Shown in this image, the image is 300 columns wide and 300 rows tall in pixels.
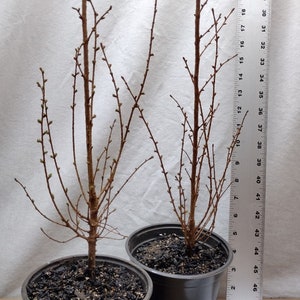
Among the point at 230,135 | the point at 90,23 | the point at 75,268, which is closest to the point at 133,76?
the point at 90,23

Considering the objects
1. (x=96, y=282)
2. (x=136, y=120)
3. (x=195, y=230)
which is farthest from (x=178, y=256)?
(x=136, y=120)

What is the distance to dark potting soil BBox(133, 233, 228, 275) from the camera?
1332 mm

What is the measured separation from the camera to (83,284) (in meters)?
1.18

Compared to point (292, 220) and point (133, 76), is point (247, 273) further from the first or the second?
→ point (133, 76)

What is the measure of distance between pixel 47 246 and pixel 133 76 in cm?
66

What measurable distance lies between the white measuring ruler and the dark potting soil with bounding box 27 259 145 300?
46cm

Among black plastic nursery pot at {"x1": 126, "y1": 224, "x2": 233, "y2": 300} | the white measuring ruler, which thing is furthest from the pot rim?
the white measuring ruler

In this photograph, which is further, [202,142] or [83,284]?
[202,142]

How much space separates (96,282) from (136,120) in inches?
22.1

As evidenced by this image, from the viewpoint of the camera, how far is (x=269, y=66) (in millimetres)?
1457

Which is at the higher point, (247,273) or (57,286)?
(57,286)

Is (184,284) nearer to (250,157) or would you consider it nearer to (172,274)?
(172,274)

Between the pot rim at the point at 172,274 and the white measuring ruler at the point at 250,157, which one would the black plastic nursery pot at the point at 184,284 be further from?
the white measuring ruler at the point at 250,157

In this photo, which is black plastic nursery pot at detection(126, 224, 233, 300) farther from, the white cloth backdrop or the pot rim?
the white cloth backdrop
